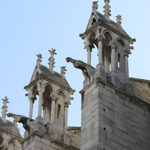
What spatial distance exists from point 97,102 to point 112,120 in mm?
895

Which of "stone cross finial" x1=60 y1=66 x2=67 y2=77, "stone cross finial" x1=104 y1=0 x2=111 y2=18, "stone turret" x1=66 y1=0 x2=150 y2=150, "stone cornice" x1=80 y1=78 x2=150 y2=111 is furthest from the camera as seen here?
"stone cross finial" x1=60 y1=66 x2=67 y2=77

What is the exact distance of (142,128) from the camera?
74.9 feet

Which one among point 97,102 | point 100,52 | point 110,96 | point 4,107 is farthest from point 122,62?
point 4,107

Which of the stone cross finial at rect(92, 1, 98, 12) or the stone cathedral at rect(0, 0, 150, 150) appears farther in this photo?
the stone cross finial at rect(92, 1, 98, 12)

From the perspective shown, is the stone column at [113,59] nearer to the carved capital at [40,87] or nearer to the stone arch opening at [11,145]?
the carved capital at [40,87]

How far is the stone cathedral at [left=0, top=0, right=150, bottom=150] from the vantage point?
21469 millimetres

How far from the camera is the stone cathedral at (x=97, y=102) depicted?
21469 mm

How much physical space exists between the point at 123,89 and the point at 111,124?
2.31 metres

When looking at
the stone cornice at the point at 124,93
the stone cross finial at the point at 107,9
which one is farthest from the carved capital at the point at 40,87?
the stone cornice at the point at 124,93

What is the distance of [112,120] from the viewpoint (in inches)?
850

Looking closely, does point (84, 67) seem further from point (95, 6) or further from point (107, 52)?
point (95, 6)

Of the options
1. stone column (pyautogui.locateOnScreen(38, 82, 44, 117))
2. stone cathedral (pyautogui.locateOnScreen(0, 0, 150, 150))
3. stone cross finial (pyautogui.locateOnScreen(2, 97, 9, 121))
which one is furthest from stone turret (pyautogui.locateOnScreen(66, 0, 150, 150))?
stone cross finial (pyautogui.locateOnScreen(2, 97, 9, 121))

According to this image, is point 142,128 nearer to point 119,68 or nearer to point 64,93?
point 119,68

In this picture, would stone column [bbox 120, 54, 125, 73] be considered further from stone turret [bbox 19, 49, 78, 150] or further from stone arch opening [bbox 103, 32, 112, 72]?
stone turret [bbox 19, 49, 78, 150]
